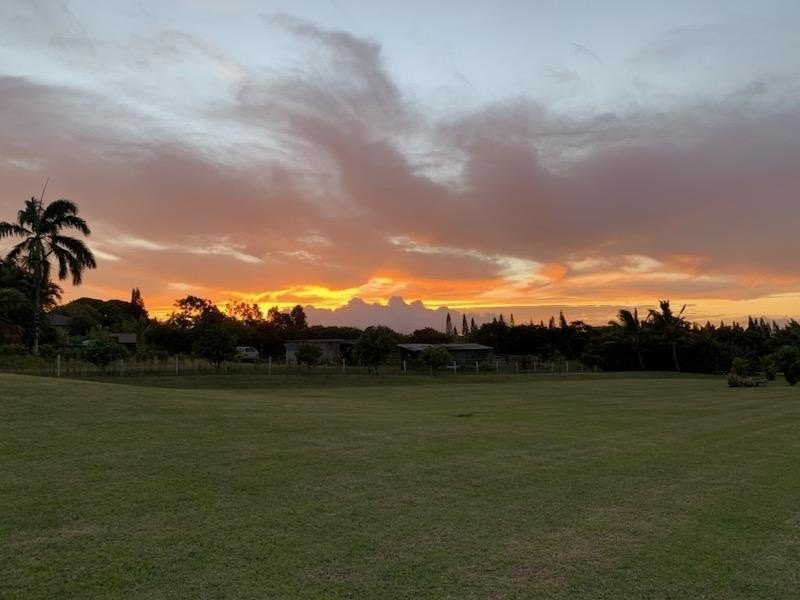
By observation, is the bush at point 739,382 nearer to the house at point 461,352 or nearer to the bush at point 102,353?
the house at point 461,352

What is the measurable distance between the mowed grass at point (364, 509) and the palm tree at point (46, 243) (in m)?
32.0

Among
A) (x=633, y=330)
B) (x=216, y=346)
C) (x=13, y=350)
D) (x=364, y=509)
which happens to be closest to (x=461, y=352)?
(x=633, y=330)

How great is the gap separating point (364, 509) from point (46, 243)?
42934 mm

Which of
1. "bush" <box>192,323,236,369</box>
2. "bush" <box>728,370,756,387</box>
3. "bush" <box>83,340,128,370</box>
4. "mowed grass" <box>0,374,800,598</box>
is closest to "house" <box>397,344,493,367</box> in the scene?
"bush" <box>192,323,236,369</box>

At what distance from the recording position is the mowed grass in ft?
17.1

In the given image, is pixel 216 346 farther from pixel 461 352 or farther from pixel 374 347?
pixel 461 352

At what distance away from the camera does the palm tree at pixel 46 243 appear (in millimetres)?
41500

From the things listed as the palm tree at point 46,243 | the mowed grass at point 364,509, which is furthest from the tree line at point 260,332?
the mowed grass at point 364,509

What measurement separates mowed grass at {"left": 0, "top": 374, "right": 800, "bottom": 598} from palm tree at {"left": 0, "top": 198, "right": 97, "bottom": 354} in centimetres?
3202

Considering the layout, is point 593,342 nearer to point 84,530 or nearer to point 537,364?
point 537,364

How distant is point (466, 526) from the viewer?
6.81 m

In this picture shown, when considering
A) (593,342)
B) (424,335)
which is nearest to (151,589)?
(593,342)

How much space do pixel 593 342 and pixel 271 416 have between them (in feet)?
225

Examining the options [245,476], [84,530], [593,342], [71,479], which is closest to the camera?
[84,530]
